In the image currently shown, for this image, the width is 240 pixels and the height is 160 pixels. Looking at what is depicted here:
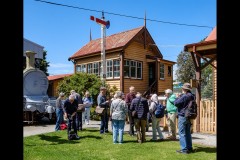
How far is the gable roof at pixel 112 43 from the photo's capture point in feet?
75.9

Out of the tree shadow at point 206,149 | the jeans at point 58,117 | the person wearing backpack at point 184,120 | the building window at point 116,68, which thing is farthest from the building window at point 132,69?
the person wearing backpack at point 184,120

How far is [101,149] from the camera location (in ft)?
28.9

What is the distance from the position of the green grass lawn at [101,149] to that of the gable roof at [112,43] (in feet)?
42.4

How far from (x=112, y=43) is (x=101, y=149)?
54.4ft

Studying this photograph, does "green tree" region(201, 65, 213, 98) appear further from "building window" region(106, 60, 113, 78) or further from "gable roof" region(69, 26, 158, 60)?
"building window" region(106, 60, 113, 78)

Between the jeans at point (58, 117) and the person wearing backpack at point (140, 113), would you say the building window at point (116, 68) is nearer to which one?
the jeans at point (58, 117)

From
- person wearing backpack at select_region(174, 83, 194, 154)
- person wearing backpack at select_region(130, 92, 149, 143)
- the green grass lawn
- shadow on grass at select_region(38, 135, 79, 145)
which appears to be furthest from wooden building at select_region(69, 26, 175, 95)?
person wearing backpack at select_region(174, 83, 194, 154)

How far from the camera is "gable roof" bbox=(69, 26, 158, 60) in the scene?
910 inches

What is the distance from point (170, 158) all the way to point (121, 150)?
1695mm

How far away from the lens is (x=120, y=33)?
26.0m

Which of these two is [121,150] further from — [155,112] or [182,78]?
[182,78]
